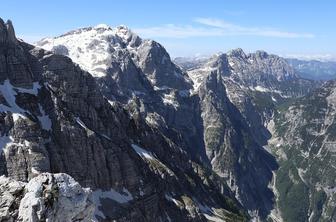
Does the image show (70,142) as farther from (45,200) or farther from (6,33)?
(45,200)

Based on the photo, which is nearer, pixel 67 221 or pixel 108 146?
pixel 67 221

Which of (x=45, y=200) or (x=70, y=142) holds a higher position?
(x=45, y=200)

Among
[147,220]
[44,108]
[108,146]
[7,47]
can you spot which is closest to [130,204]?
[147,220]

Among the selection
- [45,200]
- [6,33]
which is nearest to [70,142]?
[6,33]

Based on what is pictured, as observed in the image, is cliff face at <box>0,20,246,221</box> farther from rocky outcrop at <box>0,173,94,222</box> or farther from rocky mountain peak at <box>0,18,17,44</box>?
rocky outcrop at <box>0,173,94,222</box>

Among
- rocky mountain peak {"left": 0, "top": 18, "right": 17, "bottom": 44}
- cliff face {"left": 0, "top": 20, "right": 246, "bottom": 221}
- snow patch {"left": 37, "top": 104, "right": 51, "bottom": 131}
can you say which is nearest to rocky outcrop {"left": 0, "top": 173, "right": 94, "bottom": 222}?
cliff face {"left": 0, "top": 20, "right": 246, "bottom": 221}

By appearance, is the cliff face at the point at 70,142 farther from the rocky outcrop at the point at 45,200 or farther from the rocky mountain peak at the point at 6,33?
the rocky outcrop at the point at 45,200

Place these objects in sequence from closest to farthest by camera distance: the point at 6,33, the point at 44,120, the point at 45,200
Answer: the point at 45,200 → the point at 44,120 → the point at 6,33

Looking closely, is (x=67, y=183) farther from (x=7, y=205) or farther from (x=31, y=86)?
(x=31, y=86)

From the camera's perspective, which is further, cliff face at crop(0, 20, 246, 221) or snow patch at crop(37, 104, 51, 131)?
snow patch at crop(37, 104, 51, 131)
